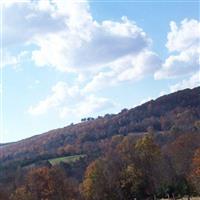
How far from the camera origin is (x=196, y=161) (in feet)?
279

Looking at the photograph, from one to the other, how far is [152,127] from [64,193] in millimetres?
103046

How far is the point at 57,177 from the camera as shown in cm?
8375

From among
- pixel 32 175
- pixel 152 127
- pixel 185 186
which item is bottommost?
pixel 185 186

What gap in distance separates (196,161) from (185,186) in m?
8.02

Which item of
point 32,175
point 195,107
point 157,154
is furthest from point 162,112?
point 32,175

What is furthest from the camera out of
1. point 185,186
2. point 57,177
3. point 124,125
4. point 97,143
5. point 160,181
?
point 124,125

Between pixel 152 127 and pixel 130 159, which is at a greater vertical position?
pixel 152 127

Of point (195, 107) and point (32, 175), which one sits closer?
point (32, 175)

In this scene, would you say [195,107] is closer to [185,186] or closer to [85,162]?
[85,162]

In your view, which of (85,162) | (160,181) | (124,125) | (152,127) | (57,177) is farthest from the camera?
(124,125)

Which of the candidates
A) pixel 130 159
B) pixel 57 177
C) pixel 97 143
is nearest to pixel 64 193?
pixel 57 177

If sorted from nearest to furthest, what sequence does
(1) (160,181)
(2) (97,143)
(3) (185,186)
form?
(3) (185,186) < (1) (160,181) < (2) (97,143)

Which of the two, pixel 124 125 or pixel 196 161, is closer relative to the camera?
pixel 196 161

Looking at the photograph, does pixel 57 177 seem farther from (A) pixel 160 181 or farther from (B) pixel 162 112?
(B) pixel 162 112
